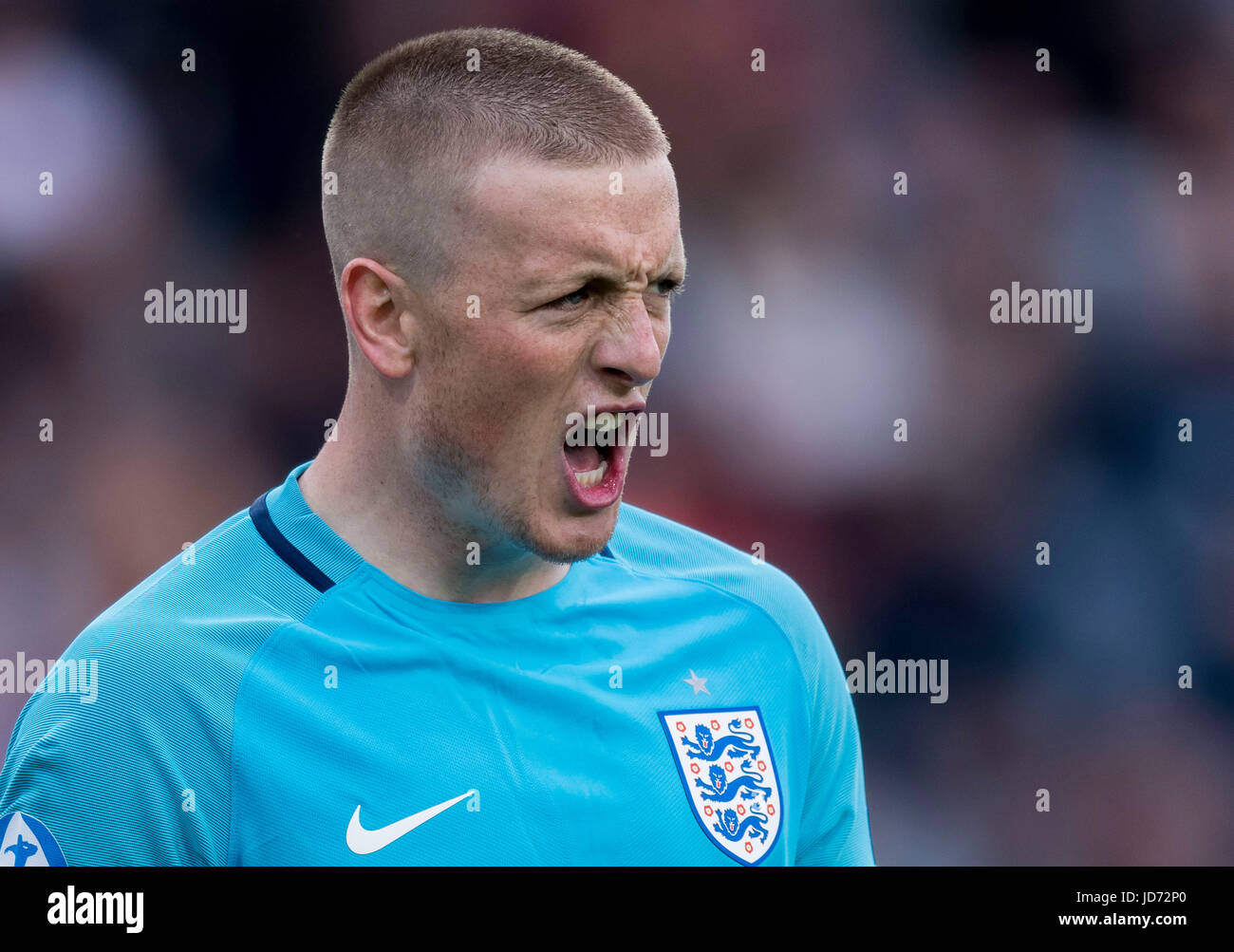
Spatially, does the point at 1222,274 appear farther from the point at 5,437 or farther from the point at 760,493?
the point at 5,437

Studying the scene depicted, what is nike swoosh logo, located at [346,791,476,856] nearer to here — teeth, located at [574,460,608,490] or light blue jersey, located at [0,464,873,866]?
light blue jersey, located at [0,464,873,866]

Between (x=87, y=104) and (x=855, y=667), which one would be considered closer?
(x=87, y=104)

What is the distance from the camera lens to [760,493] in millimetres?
4750

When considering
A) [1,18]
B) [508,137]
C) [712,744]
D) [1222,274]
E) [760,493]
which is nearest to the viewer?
[508,137]

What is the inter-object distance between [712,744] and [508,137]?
1.11 m

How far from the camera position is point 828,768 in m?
2.46

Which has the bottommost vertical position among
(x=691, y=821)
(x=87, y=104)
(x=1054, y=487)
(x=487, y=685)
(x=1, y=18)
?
(x=691, y=821)

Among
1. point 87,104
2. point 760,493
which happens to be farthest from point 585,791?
point 87,104

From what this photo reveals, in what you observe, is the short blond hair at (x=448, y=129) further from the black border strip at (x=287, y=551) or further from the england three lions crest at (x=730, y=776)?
the england three lions crest at (x=730, y=776)

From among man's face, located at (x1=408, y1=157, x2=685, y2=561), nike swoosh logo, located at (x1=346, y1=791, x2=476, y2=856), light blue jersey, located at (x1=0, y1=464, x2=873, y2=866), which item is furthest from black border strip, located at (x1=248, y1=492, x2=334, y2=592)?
→ nike swoosh logo, located at (x1=346, y1=791, x2=476, y2=856)

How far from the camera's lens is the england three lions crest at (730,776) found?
2164 mm

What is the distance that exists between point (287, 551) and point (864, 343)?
3.27m

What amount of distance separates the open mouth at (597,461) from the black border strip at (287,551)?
45cm

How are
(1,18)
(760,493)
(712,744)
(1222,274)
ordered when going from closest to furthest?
(712,744) → (1,18) → (760,493) → (1222,274)
